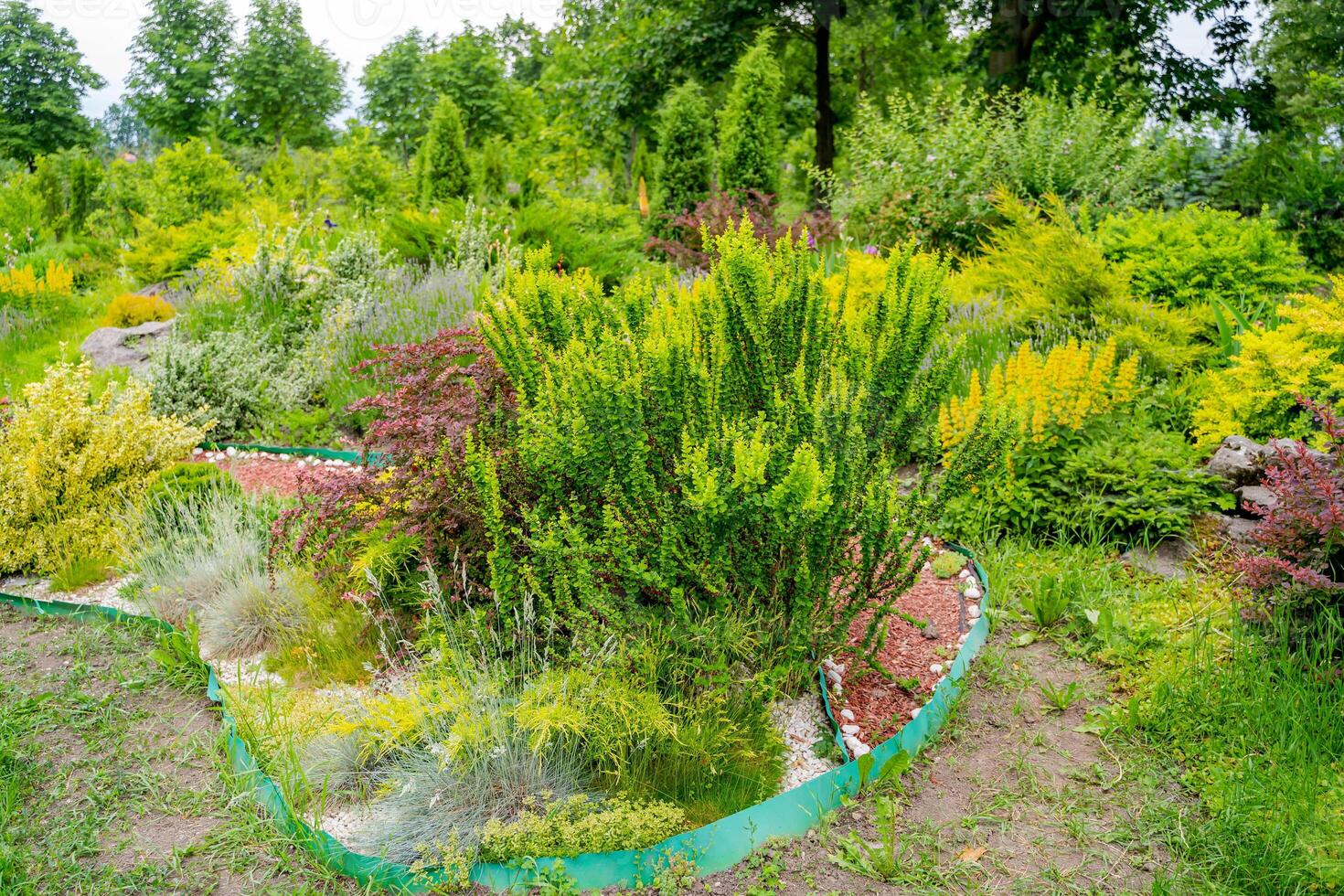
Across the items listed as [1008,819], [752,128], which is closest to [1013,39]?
[752,128]

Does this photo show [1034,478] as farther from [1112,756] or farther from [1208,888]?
[1208,888]

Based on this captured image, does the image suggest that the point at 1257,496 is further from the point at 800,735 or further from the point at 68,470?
the point at 68,470

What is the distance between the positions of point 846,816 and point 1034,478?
232cm

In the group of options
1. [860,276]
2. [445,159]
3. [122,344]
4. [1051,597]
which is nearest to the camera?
[1051,597]

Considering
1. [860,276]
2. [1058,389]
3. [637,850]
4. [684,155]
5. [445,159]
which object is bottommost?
[637,850]

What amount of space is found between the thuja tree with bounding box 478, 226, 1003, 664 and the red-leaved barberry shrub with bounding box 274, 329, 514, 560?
0.45 ft

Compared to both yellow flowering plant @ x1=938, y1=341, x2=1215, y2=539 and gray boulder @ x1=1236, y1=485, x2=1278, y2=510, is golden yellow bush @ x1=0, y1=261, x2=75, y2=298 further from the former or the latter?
gray boulder @ x1=1236, y1=485, x2=1278, y2=510

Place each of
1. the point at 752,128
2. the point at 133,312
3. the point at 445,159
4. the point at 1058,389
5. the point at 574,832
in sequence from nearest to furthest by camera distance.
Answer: the point at 574,832, the point at 1058,389, the point at 133,312, the point at 752,128, the point at 445,159

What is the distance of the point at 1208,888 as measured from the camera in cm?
234

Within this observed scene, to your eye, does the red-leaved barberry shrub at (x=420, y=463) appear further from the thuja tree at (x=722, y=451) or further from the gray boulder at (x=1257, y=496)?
the gray boulder at (x=1257, y=496)

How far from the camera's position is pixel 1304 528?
3045mm

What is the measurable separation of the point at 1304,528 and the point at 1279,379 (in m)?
1.38

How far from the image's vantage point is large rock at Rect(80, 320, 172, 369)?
24.3 ft

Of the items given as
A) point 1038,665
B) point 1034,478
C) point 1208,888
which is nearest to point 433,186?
point 1034,478
